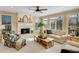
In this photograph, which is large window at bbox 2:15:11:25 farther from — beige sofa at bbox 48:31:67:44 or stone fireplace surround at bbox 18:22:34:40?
beige sofa at bbox 48:31:67:44

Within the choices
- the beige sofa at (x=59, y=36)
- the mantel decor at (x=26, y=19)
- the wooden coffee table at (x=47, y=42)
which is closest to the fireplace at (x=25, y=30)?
the mantel decor at (x=26, y=19)

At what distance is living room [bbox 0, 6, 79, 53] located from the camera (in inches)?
97.4

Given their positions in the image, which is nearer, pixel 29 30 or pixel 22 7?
pixel 22 7

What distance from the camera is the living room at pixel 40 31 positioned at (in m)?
2.47

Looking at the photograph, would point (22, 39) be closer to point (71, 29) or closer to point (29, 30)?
point (29, 30)

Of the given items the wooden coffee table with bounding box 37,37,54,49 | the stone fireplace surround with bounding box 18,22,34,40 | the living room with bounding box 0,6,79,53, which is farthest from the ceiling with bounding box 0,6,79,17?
the wooden coffee table with bounding box 37,37,54,49

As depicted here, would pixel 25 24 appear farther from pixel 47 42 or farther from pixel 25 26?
pixel 47 42

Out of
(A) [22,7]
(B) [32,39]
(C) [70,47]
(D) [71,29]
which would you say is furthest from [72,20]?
(A) [22,7]

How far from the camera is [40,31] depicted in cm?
255

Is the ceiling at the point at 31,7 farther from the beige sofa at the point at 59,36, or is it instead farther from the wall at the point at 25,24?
the beige sofa at the point at 59,36

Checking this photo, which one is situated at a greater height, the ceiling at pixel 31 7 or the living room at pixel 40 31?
the ceiling at pixel 31 7

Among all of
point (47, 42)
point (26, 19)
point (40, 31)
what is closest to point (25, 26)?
point (26, 19)
